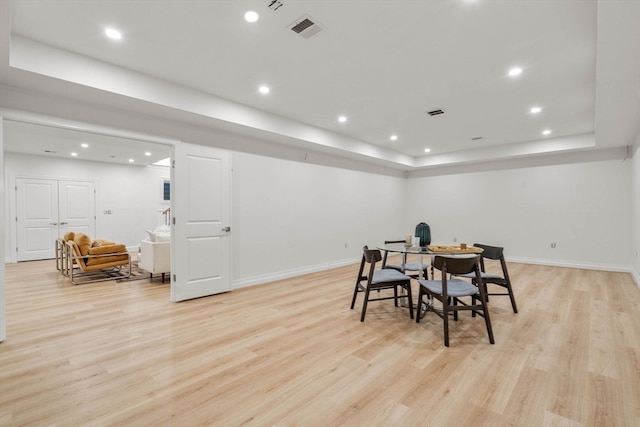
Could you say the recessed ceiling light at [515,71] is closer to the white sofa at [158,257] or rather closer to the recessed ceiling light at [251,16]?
the recessed ceiling light at [251,16]

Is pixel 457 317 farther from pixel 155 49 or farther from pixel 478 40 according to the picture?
pixel 155 49

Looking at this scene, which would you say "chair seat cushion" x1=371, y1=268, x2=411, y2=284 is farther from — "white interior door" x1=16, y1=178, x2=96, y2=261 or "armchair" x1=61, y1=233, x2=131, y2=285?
"white interior door" x1=16, y1=178, x2=96, y2=261

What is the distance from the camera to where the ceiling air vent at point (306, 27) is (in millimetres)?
2387

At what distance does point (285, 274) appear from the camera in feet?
17.5

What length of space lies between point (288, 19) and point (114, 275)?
18.5ft

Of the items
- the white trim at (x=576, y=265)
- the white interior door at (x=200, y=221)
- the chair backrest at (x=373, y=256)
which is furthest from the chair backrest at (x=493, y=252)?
the white trim at (x=576, y=265)

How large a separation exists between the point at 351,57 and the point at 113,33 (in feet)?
7.06

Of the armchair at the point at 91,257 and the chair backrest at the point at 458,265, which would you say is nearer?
the chair backrest at the point at 458,265

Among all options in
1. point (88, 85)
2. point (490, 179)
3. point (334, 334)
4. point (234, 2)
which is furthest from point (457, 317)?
point (490, 179)

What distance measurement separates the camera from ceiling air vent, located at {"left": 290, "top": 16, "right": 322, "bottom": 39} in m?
2.39

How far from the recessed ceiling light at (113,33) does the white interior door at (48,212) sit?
728 cm

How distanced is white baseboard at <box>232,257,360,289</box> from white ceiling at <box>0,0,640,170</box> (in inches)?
93.6

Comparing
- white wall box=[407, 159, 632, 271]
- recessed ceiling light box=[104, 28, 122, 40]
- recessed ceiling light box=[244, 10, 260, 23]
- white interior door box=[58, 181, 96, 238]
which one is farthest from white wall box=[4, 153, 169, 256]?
white wall box=[407, 159, 632, 271]

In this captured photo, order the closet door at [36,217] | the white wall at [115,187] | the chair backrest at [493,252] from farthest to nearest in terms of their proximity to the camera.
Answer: the white wall at [115,187] → the closet door at [36,217] → the chair backrest at [493,252]
